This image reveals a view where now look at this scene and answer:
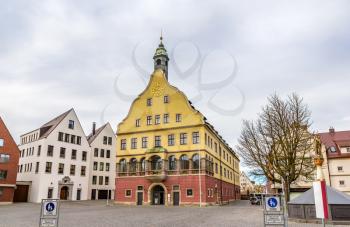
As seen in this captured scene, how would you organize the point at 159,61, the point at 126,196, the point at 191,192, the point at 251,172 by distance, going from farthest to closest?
the point at 159,61 → the point at 126,196 → the point at 191,192 → the point at 251,172

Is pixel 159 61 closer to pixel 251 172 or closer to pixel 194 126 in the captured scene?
pixel 194 126

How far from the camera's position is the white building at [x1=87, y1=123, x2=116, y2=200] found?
6775cm

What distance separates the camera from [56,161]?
58656 mm

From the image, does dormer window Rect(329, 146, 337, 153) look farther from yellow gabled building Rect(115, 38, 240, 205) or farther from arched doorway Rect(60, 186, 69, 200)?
arched doorway Rect(60, 186, 69, 200)

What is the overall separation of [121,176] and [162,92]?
1645 cm

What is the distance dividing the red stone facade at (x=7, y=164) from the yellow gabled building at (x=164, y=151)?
1763 centimetres

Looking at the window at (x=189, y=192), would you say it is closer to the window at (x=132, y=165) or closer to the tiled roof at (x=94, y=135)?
the window at (x=132, y=165)

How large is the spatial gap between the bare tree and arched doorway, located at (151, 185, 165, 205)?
730 inches

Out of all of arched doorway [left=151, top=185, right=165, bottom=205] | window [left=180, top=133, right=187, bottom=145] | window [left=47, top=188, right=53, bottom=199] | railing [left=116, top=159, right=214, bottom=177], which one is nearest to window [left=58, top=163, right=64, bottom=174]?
window [left=47, top=188, right=53, bottom=199]

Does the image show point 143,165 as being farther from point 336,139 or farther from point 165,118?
point 336,139

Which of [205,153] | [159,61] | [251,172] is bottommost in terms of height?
[251,172]

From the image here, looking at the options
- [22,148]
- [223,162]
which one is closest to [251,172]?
[223,162]

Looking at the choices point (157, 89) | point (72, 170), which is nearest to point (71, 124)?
point (72, 170)

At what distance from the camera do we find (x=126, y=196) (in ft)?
168
